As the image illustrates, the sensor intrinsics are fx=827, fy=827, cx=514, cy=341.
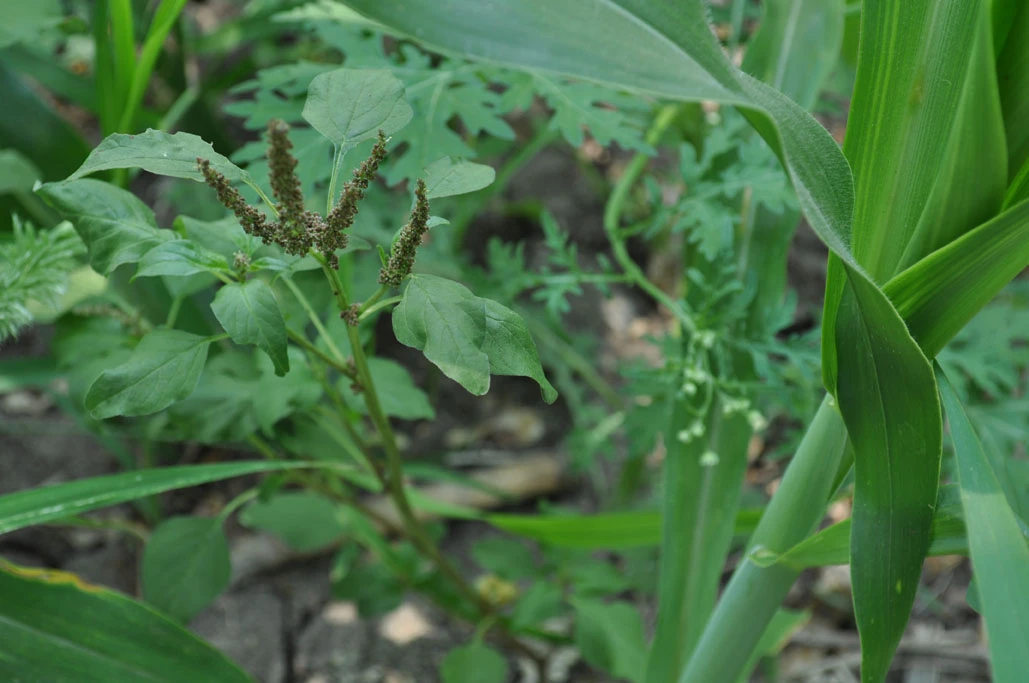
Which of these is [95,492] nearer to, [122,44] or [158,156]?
[158,156]

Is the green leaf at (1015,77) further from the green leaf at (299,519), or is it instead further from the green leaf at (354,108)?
the green leaf at (299,519)

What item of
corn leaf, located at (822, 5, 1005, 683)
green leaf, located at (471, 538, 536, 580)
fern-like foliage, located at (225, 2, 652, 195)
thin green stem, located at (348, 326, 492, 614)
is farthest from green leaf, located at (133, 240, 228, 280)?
green leaf, located at (471, 538, 536, 580)

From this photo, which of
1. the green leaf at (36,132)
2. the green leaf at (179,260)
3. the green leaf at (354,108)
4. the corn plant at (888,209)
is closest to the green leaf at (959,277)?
the corn plant at (888,209)

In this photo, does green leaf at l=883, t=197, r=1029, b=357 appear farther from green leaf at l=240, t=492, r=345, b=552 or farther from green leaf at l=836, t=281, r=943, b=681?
green leaf at l=240, t=492, r=345, b=552

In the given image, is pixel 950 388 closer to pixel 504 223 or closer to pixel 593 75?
pixel 593 75

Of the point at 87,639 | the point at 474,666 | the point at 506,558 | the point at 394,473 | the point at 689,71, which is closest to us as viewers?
the point at 689,71

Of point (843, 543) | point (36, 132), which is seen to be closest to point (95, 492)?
point (843, 543)

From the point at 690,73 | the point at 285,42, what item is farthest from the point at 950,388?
the point at 285,42
